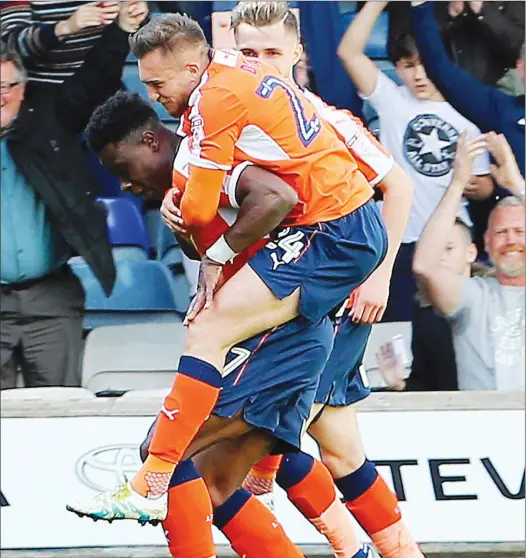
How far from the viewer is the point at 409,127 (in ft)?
19.2

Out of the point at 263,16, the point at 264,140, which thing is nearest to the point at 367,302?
the point at 264,140

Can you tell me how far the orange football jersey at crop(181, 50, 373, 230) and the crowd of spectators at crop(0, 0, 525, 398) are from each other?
2.33 metres

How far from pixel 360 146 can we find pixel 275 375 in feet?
3.08

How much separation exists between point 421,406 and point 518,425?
43cm

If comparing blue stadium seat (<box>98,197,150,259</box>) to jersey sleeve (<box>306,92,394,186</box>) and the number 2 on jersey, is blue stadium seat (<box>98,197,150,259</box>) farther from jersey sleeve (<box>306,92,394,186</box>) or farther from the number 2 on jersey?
the number 2 on jersey

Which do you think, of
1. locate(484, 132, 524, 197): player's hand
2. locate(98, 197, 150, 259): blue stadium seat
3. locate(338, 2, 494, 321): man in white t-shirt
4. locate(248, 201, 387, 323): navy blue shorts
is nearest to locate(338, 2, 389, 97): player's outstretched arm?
locate(338, 2, 494, 321): man in white t-shirt

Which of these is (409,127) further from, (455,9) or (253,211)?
(253,211)

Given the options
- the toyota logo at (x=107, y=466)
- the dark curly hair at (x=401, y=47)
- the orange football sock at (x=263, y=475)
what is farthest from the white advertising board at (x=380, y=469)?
the dark curly hair at (x=401, y=47)

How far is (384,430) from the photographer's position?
18.7 ft

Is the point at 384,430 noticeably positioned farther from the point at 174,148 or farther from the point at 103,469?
the point at 174,148

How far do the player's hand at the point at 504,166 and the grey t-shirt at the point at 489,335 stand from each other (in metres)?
0.44

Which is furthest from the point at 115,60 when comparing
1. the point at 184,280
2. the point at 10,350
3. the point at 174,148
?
the point at 174,148

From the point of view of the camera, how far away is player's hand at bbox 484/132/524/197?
5887 mm

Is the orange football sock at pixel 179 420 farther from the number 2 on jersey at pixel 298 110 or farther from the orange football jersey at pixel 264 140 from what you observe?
the number 2 on jersey at pixel 298 110
